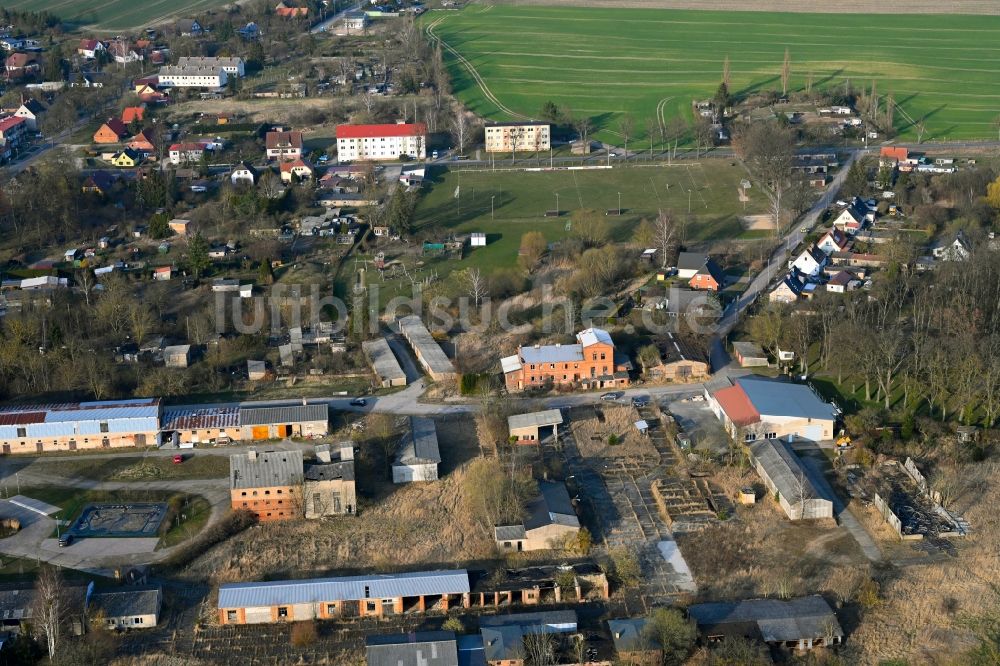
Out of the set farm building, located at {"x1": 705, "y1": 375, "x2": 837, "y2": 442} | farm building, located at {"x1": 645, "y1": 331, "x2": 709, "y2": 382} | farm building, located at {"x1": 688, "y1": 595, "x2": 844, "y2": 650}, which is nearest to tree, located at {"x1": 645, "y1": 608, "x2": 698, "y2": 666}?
farm building, located at {"x1": 688, "y1": 595, "x2": 844, "y2": 650}

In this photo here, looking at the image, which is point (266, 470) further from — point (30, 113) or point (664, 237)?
point (30, 113)

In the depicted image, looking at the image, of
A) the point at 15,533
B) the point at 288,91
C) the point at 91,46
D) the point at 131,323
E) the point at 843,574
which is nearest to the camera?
the point at 843,574

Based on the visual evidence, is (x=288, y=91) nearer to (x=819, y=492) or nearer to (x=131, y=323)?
(x=131, y=323)

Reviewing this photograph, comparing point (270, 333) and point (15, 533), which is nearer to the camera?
point (15, 533)

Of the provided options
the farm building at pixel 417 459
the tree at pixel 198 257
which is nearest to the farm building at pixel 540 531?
the farm building at pixel 417 459

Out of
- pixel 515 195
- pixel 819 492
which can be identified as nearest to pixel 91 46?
pixel 515 195

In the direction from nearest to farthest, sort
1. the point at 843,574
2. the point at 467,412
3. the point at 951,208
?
the point at 843,574
the point at 467,412
the point at 951,208

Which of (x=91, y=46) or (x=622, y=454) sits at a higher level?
(x=91, y=46)
